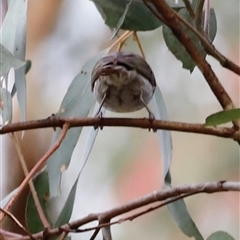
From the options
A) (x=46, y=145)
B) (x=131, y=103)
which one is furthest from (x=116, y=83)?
(x=46, y=145)

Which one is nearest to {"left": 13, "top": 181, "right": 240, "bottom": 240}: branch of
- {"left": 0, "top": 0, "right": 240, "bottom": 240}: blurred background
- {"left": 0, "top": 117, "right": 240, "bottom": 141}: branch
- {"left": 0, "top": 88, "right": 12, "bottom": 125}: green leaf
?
{"left": 0, "top": 117, "right": 240, "bottom": 141}: branch

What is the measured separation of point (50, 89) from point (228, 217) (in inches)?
30.1

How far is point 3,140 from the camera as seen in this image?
1.52 m

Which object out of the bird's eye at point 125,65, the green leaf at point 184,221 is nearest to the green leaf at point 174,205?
the green leaf at point 184,221

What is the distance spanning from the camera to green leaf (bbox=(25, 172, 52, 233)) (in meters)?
0.77

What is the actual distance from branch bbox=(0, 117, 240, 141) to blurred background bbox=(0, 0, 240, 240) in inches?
31.7

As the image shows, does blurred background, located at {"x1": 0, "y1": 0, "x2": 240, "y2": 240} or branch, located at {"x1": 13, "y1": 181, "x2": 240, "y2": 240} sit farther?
blurred background, located at {"x1": 0, "y1": 0, "x2": 240, "y2": 240}

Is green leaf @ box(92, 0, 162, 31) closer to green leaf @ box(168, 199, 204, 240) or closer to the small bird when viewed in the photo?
the small bird

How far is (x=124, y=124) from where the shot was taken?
1.59ft

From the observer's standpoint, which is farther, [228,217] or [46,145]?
[46,145]

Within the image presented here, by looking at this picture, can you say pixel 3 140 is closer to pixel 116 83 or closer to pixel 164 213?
pixel 164 213

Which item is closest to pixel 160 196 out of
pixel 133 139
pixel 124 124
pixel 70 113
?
pixel 124 124

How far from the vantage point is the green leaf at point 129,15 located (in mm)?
602

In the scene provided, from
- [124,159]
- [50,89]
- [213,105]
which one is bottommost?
[124,159]
